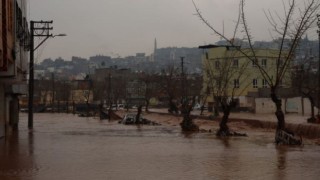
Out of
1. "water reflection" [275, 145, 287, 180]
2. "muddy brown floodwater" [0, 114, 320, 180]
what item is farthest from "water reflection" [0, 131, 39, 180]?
"water reflection" [275, 145, 287, 180]

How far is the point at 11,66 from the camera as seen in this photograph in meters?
26.9

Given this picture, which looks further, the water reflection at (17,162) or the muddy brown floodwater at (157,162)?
the water reflection at (17,162)

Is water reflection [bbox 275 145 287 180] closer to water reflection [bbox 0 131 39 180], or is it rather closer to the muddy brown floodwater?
the muddy brown floodwater

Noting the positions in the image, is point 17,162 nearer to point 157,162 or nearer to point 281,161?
point 157,162

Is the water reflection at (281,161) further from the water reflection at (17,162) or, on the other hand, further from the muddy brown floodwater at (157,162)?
the water reflection at (17,162)

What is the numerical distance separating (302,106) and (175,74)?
27.5 metres

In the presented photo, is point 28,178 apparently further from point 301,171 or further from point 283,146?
point 283,146

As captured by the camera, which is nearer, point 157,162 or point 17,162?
point 157,162

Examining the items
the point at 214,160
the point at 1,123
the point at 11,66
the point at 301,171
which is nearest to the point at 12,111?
the point at 1,123

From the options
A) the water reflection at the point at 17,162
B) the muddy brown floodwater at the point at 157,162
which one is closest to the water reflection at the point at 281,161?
the muddy brown floodwater at the point at 157,162

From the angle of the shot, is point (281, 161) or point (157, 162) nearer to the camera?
point (157, 162)

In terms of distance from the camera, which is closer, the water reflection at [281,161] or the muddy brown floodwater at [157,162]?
the muddy brown floodwater at [157,162]

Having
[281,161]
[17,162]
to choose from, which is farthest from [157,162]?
[17,162]

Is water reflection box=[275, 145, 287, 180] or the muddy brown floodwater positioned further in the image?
water reflection box=[275, 145, 287, 180]
